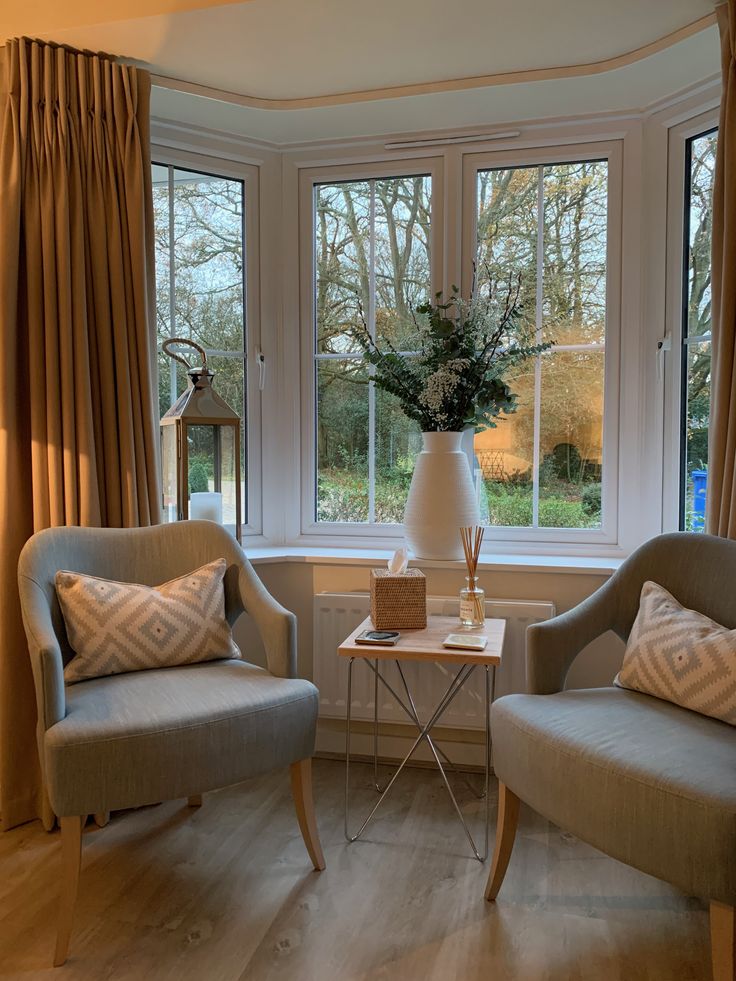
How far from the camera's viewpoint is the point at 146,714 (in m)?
1.74

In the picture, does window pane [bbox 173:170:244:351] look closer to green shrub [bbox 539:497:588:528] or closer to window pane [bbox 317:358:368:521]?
window pane [bbox 317:358:368:521]

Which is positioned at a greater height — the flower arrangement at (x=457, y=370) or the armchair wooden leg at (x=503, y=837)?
the flower arrangement at (x=457, y=370)

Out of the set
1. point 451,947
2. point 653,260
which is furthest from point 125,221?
point 451,947

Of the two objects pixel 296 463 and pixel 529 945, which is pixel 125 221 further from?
pixel 529 945

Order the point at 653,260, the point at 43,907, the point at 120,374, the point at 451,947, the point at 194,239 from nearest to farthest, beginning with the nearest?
the point at 451,947 < the point at 43,907 < the point at 120,374 < the point at 653,260 < the point at 194,239

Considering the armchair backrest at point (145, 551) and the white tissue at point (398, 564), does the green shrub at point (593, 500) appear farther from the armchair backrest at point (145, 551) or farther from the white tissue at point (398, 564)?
the armchair backrest at point (145, 551)

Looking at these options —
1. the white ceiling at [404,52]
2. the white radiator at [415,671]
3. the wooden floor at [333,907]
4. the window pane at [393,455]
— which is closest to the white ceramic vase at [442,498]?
the white radiator at [415,671]

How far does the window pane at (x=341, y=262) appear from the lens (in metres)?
2.91

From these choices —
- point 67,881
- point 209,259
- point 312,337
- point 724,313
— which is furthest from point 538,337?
point 67,881

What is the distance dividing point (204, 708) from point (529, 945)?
0.95 metres

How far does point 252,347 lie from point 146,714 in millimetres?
1641

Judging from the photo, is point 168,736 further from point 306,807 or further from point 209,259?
point 209,259

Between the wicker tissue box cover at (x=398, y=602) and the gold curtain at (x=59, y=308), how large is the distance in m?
0.84

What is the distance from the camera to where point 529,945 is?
1719 millimetres
